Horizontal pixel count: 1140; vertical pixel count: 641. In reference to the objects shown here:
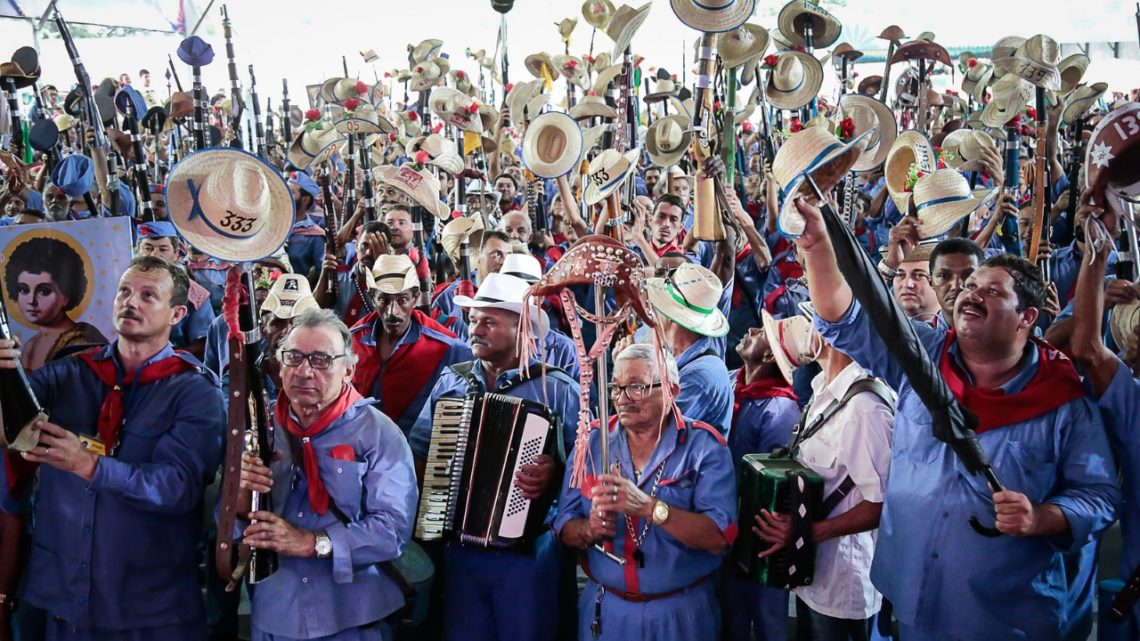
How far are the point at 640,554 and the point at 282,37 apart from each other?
21813mm

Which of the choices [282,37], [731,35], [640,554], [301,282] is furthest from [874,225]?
[282,37]

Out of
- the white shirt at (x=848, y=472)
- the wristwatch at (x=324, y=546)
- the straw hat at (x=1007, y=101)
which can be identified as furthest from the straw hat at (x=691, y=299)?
the straw hat at (x=1007, y=101)

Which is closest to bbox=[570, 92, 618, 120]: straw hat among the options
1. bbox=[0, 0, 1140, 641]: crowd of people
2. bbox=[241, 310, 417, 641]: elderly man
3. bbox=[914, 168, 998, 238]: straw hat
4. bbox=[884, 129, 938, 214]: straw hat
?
bbox=[884, 129, 938, 214]: straw hat

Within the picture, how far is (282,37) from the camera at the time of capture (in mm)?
22516

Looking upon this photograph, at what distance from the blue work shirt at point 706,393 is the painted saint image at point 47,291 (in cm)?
231

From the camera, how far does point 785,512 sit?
10.5 ft

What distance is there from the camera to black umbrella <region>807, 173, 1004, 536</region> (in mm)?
2506

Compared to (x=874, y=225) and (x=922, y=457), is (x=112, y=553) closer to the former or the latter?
(x=922, y=457)

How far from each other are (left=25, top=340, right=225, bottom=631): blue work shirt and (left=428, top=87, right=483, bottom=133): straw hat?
477cm

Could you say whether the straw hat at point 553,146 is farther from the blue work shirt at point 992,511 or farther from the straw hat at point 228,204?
the blue work shirt at point 992,511

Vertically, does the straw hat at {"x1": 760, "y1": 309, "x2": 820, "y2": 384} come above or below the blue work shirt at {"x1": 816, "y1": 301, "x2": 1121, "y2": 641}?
above

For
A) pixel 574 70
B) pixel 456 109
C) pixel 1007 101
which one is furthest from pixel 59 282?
pixel 574 70

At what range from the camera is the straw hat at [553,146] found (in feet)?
17.5

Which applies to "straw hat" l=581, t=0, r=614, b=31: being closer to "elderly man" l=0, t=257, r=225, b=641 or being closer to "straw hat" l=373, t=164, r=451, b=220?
"straw hat" l=373, t=164, r=451, b=220
